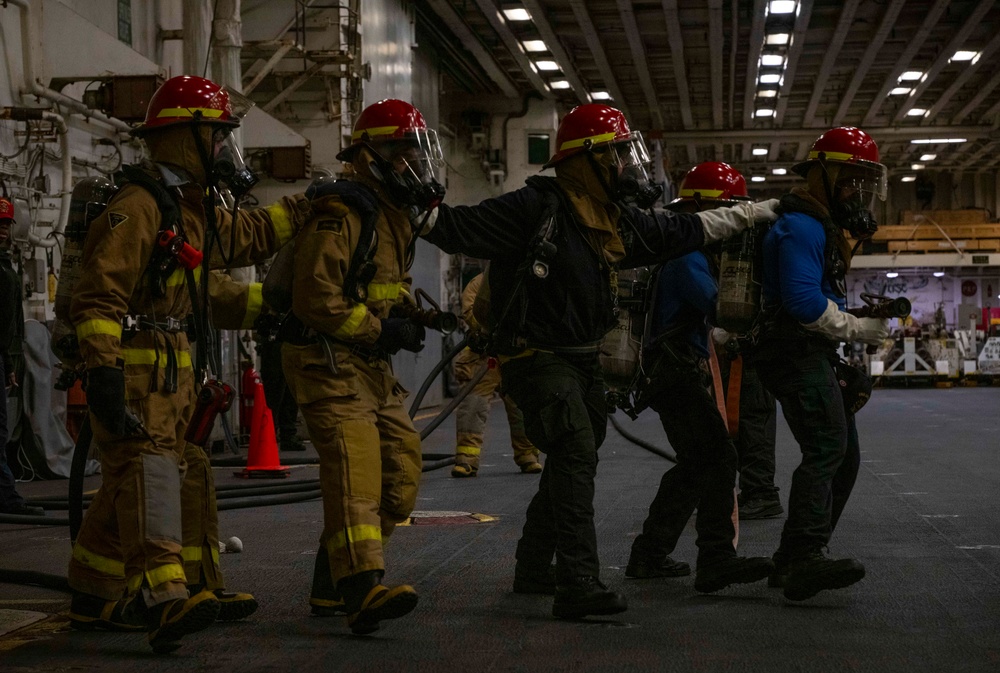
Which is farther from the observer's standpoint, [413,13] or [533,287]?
[413,13]

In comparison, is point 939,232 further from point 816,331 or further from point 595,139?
point 595,139

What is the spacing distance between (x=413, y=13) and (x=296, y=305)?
16.0 metres

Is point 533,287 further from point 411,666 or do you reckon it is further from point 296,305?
point 411,666

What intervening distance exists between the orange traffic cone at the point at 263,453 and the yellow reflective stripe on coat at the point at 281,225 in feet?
19.5

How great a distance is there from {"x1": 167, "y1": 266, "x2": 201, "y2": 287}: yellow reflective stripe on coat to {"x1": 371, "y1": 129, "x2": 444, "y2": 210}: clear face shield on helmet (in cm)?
82

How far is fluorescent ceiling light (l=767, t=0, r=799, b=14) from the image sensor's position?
19.1m

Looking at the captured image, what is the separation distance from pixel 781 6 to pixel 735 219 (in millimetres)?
15087

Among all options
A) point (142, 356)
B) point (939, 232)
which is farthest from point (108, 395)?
point (939, 232)

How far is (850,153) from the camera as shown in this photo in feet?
17.2

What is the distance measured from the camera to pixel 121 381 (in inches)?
169

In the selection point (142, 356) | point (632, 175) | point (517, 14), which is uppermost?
point (517, 14)

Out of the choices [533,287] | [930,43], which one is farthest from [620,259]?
[930,43]

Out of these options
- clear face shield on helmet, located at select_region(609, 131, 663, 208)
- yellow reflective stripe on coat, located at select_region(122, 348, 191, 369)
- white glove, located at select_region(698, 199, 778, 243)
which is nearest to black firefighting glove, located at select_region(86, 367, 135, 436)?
yellow reflective stripe on coat, located at select_region(122, 348, 191, 369)

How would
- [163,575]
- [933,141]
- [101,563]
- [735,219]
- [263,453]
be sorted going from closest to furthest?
[163,575] < [101,563] < [735,219] < [263,453] < [933,141]
